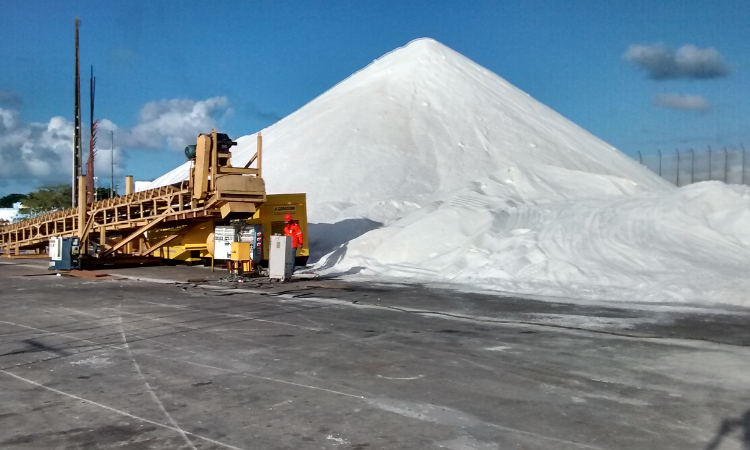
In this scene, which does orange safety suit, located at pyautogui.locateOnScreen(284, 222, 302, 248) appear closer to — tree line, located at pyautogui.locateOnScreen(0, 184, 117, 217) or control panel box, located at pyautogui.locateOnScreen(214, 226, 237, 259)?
control panel box, located at pyautogui.locateOnScreen(214, 226, 237, 259)

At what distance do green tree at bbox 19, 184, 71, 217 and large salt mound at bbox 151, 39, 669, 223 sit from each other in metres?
28.4

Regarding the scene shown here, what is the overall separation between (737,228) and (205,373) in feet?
51.2

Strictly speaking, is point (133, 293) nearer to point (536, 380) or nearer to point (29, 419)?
point (29, 419)

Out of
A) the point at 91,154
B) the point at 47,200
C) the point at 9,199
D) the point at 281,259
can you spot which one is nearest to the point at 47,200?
the point at 47,200

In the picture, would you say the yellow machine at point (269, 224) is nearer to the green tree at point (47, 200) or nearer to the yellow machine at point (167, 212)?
the yellow machine at point (167, 212)

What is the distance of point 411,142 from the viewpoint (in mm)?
37500

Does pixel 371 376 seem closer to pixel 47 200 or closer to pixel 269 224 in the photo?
pixel 269 224

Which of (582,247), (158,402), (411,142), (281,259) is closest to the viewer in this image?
(158,402)

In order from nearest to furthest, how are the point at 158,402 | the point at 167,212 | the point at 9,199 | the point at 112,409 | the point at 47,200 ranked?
the point at 112,409 < the point at 158,402 < the point at 167,212 < the point at 47,200 < the point at 9,199

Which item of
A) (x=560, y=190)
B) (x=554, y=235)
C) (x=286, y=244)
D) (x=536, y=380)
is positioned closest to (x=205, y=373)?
(x=536, y=380)

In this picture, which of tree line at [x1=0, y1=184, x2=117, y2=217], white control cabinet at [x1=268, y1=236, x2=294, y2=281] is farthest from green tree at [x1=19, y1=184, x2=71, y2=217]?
white control cabinet at [x1=268, y1=236, x2=294, y2=281]

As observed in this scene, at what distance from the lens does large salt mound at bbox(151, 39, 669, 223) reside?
3256cm

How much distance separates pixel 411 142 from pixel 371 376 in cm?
3098

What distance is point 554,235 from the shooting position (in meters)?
A: 19.7
